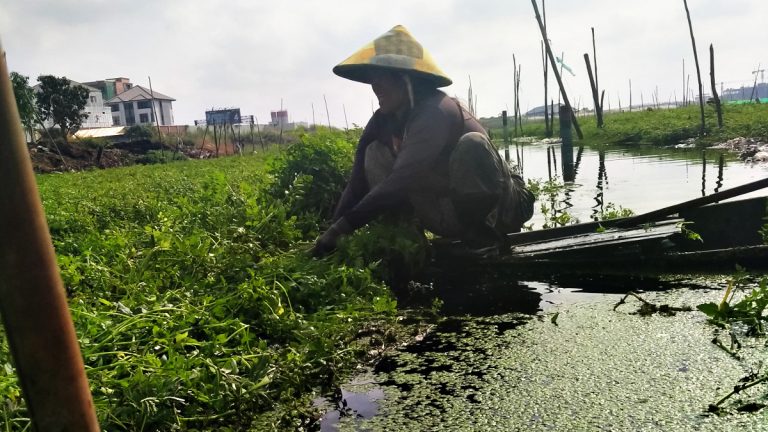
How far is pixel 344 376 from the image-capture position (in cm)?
263

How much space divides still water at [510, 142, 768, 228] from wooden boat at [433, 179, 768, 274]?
6.37ft

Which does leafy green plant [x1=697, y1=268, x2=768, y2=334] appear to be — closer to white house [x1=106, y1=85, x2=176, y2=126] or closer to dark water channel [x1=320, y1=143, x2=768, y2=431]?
dark water channel [x1=320, y1=143, x2=768, y2=431]

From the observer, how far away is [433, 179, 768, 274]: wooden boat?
3.94 metres

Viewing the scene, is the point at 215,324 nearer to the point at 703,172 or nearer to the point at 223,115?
the point at 703,172

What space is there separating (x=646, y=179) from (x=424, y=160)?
699cm

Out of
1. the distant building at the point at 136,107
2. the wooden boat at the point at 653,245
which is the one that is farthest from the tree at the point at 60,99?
the wooden boat at the point at 653,245

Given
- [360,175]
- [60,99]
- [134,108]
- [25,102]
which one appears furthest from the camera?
[134,108]

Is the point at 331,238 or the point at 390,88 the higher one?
the point at 390,88

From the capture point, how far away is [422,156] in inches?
160

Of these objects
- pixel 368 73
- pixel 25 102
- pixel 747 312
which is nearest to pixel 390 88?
pixel 368 73

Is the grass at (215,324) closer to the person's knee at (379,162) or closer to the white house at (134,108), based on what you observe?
the person's knee at (379,162)

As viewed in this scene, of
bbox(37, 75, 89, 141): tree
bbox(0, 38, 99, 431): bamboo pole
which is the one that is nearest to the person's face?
bbox(0, 38, 99, 431): bamboo pole

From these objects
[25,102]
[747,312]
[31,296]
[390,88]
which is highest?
[25,102]

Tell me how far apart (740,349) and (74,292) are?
3150 millimetres
